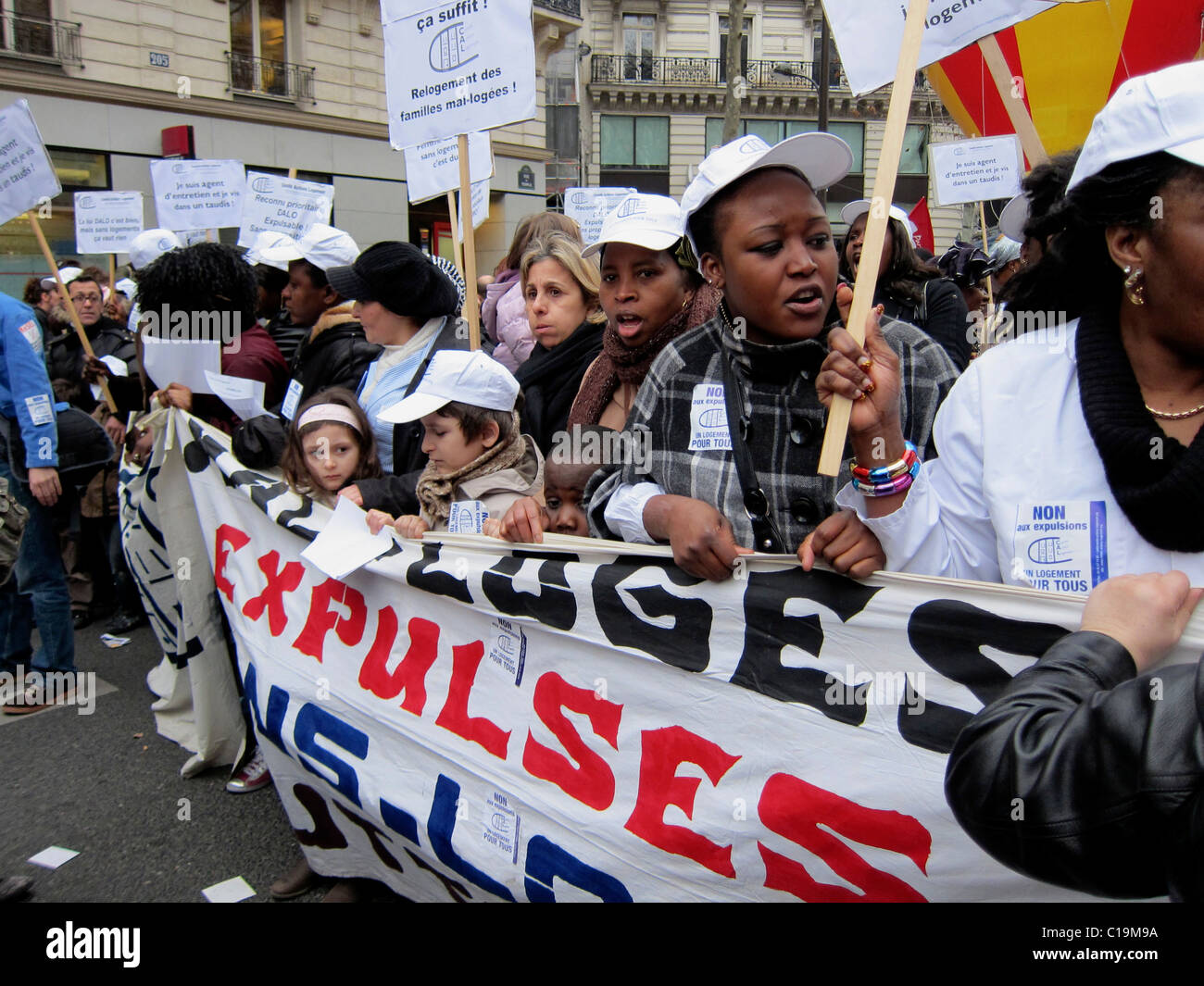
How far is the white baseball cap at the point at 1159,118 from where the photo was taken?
3.98 ft

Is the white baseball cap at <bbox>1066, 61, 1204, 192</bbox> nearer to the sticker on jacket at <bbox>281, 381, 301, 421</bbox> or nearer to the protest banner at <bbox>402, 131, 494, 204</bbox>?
the sticker on jacket at <bbox>281, 381, 301, 421</bbox>

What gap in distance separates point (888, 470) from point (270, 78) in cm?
1962

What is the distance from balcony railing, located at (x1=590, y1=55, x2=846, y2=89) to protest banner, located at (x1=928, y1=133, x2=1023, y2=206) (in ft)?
107

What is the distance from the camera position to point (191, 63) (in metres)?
16.6

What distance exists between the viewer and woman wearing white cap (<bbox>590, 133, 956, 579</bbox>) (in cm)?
189

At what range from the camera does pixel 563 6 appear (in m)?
24.7

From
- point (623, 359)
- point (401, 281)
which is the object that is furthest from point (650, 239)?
point (401, 281)

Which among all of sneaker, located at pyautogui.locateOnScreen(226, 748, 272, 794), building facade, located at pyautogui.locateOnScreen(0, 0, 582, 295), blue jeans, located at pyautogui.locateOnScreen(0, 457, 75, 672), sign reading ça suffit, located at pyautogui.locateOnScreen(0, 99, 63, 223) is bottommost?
sneaker, located at pyautogui.locateOnScreen(226, 748, 272, 794)

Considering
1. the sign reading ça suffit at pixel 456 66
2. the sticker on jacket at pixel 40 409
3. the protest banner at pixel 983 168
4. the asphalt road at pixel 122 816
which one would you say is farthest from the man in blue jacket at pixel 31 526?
the protest banner at pixel 983 168

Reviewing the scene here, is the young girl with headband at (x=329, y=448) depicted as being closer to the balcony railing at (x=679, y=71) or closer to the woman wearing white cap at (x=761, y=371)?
the woman wearing white cap at (x=761, y=371)

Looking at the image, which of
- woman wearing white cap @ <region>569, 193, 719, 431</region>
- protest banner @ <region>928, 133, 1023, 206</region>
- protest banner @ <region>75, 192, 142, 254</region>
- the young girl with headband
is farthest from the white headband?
protest banner @ <region>75, 192, 142, 254</region>

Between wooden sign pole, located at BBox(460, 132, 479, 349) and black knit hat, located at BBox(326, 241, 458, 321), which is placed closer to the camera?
wooden sign pole, located at BBox(460, 132, 479, 349)

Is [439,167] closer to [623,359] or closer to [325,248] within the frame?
[325,248]

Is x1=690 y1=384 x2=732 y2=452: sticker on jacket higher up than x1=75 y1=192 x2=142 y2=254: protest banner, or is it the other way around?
x1=75 y1=192 x2=142 y2=254: protest banner
